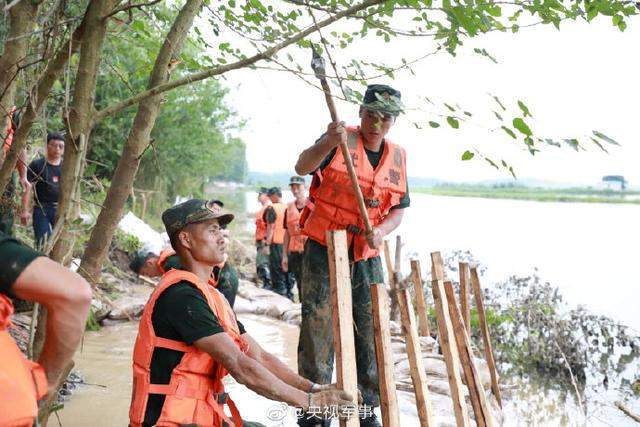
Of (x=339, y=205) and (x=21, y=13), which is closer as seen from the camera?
(x=21, y=13)

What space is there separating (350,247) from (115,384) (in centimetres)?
265

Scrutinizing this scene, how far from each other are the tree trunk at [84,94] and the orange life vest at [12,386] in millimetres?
1186

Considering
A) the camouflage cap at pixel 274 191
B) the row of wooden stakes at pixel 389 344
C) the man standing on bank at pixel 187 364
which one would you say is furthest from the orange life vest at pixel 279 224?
the man standing on bank at pixel 187 364

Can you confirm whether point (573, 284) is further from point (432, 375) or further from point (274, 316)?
point (432, 375)

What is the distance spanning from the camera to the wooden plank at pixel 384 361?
3.04m

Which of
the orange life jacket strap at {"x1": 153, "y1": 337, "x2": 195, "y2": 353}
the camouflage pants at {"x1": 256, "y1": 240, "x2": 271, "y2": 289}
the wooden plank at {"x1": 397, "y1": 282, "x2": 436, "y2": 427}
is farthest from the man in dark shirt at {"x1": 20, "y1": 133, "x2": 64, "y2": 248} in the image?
the camouflage pants at {"x1": 256, "y1": 240, "x2": 271, "y2": 289}

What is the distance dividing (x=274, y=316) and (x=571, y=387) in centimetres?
380

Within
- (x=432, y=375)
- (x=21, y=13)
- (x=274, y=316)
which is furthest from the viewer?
(x=274, y=316)

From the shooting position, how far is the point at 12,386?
151 cm

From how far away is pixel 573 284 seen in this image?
50.5ft

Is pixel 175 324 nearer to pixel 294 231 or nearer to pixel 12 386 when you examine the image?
pixel 12 386

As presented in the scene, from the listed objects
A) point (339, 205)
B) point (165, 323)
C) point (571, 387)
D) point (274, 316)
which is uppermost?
point (339, 205)

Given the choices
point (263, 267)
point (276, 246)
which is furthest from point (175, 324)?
point (263, 267)

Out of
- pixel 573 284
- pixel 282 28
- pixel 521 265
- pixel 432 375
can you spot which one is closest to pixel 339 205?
pixel 282 28
